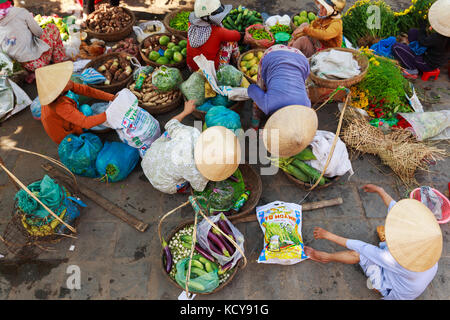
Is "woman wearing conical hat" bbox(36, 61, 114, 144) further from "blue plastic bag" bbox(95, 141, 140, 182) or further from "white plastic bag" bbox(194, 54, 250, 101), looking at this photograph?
"white plastic bag" bbox(194, 54, 250, 101)

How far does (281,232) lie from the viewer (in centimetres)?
309

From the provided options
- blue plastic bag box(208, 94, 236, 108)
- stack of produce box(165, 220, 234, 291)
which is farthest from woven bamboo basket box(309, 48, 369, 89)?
stack of produce box(165, 220, 234, 291)

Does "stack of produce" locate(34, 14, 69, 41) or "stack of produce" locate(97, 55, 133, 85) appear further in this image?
"stack of produce" locate(34, 14, 69, 41)

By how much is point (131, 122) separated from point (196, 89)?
104 cm

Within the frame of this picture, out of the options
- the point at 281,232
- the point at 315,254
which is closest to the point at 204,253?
the point at 281,232

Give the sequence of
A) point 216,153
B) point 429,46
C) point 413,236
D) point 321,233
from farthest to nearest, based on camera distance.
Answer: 1. point 429,46
2. point 321,233
3. point 216,153
4. point 413,236

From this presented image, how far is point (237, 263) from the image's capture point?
294cm

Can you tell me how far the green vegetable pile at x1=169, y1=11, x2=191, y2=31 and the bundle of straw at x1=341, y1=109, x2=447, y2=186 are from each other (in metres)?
3.25

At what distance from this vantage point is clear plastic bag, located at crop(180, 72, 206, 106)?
3.93 meters

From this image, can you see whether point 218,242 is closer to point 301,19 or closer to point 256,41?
point 256,41

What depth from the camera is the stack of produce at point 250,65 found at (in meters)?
4.38
